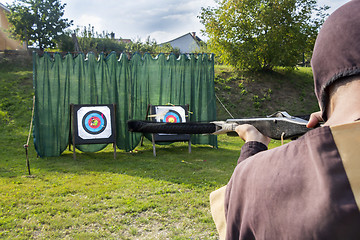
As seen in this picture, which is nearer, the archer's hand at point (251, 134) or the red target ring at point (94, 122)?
the archer's hand at point (251, 134)

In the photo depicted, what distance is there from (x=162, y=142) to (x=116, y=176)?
2.38m

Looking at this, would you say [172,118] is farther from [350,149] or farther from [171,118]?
[350,149]

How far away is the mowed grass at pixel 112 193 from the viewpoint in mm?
2664

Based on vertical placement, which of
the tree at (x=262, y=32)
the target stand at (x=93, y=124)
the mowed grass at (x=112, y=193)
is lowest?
the mowed grass at (x=112, y=193)

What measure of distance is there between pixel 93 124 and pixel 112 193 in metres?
2.44

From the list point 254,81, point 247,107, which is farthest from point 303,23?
point 247,107

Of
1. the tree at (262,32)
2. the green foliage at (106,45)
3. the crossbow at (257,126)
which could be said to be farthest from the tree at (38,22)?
the crossbow at (257,126)

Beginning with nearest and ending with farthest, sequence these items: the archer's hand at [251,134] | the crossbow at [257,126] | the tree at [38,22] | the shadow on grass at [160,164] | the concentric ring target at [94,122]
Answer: the archer's hand at [251,134], the crossbow at [257,126], the shadow on grass at [160,164], the concentric ring target at [94,122], the tree at [38,22]

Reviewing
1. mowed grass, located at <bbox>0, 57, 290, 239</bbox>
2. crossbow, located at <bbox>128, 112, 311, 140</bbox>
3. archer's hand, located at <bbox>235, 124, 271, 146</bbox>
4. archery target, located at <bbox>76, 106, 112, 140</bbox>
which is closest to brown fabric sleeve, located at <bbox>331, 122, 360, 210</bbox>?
archer's hand, located at <bbox>235, 124, 271, 146</bbox>

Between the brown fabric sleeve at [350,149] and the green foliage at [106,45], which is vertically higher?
the green foliage at [106,45]

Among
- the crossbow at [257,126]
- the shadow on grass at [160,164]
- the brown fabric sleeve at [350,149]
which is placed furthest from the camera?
the shadow on grass at [160,164]

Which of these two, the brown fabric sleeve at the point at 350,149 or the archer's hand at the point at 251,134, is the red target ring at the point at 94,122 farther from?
the brown fabric sleeve at the point at 350,149

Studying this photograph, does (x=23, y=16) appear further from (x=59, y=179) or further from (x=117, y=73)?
(x=59, y=179)

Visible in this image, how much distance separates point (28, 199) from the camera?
11.0 feet
